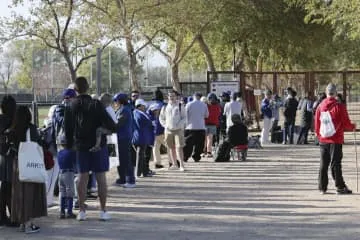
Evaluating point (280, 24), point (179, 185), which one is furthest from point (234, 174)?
point (280, 24)

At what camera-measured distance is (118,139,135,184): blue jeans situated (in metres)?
13.4

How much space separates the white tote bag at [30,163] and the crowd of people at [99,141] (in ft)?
0.40

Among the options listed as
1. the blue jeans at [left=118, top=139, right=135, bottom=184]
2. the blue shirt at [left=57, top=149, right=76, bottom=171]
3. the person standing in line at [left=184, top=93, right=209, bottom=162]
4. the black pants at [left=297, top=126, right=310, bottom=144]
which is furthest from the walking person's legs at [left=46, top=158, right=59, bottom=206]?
the black pants at [left=297, top=126, right=310, bottom=144]

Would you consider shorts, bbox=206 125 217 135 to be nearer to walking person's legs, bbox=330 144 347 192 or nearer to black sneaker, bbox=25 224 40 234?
walking person's legs, bbox=330 144 347 192

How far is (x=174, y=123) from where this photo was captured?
1634 cm

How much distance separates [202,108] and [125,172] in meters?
5.10

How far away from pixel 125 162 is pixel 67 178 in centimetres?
334

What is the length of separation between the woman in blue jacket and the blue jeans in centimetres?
112

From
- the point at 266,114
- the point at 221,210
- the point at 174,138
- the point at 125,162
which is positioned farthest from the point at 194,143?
the point at 221,210

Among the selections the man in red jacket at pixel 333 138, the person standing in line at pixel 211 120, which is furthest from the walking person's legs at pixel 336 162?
the person standing in line at pixel 211 120

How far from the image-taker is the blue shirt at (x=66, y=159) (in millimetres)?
10281

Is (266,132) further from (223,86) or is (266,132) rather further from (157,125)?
(157,125)

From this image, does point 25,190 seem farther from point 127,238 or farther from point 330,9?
point 330,9

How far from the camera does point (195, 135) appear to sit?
62.0 feet
